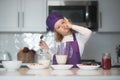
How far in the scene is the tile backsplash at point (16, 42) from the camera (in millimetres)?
Result: 4305

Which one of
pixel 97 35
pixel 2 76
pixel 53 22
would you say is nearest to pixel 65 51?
pixel 53 22

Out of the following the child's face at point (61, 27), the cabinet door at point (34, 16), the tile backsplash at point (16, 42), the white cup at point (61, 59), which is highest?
the cabinet door at point (34, 16)

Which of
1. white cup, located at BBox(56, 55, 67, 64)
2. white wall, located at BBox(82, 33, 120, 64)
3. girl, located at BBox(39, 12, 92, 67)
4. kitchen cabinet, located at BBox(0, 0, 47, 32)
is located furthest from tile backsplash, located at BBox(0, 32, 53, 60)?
white cup, located at BBox(56, 55, 67, 64)

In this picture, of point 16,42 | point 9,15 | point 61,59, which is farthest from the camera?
point 16,42

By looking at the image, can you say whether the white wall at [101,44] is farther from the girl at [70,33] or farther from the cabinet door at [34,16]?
the girl at [70,33]

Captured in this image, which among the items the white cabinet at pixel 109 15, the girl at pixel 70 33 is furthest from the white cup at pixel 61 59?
the white cabinet at pixel 109 15

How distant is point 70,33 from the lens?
8.03 ft

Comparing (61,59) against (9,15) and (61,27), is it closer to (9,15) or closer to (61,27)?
(61,27)

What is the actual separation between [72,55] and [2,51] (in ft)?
7.32

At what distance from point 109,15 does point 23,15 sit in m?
1.26

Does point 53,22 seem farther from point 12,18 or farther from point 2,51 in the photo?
point 2,51

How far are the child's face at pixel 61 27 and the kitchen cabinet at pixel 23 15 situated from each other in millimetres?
1660

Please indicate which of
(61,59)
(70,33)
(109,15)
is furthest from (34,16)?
(61,59)

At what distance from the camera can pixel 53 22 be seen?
2367 millimetres
